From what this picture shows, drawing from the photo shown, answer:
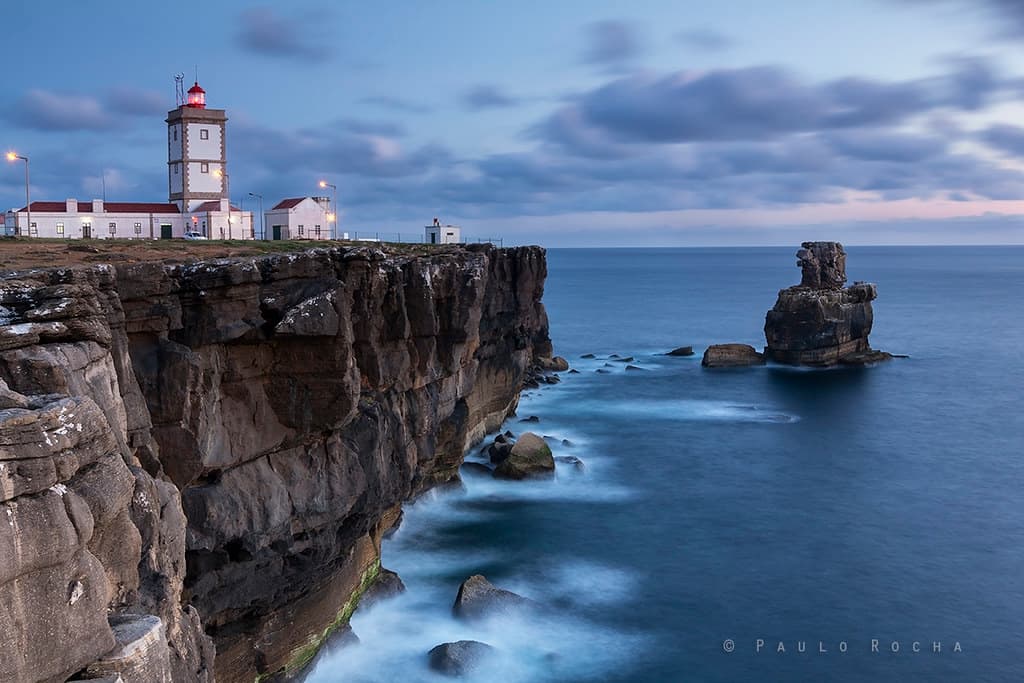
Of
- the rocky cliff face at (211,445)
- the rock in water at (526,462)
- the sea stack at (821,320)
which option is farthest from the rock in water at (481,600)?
the sea stack at (821,320)

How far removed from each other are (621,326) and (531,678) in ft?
354

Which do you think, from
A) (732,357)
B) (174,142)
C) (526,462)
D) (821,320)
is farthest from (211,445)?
(821,320)

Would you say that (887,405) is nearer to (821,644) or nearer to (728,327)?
(821,644)

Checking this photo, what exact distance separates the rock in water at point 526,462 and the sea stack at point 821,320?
45.3 metres

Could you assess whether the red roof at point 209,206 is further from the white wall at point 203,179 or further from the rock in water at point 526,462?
the rock in water at point 526,462

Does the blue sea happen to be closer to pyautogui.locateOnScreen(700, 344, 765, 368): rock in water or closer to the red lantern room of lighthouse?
pyautogui.locateOnScreen(700, 344, 765, 368): rock in water

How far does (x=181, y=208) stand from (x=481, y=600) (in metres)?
51.4

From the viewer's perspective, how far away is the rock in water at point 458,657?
30.2 metres

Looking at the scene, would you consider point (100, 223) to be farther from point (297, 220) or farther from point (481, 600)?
point (481, 600)

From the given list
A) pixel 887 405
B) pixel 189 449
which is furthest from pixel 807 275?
pixel 189 449

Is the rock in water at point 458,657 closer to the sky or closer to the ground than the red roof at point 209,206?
closer to the ground

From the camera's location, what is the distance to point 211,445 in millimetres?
24453

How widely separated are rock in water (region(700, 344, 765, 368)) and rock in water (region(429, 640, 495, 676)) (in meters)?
66.5

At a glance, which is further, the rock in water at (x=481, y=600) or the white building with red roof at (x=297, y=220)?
the white building with red roof at (x=297, y=220)
